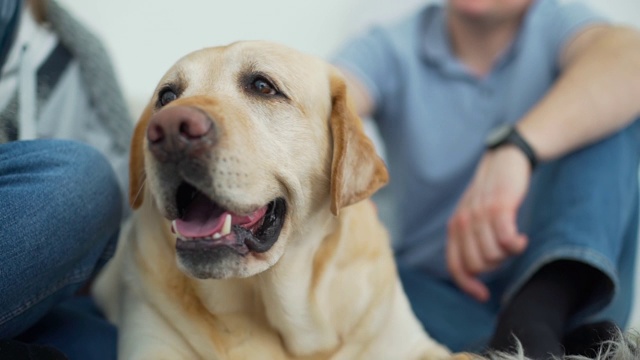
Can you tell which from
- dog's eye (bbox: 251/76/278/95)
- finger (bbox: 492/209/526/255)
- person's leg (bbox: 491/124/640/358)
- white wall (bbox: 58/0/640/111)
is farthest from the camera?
white wall (bbox: 58/0/640/111)

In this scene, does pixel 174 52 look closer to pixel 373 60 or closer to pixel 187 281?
pixel 373 60

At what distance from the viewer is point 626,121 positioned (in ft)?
5.24

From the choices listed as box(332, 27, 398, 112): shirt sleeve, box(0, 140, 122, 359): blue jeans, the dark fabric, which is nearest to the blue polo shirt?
box(332, 27, 398, 112): shirt sleeve

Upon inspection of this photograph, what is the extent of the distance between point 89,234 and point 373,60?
1.12 meters

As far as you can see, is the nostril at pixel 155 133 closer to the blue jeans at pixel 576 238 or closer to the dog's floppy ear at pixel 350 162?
the dog's floppy ear at pixel 350 162

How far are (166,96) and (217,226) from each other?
29 cm

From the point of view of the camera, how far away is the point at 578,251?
1.38 metres

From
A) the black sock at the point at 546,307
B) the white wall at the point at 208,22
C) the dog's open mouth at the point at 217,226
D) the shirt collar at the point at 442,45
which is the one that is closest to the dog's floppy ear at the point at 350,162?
the dog's open mouth at the point at 217,226

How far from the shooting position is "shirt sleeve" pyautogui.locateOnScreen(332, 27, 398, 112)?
1.96 metres

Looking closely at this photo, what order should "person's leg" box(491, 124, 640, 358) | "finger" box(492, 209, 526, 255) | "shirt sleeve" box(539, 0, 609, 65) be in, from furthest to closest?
"shirt sleeve" box(539, 0, 609, 65)
"finger" box(492, 209, 526, 255)
"person's leg" box(491, 124, 640, 358)

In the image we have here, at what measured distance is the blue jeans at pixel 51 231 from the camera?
3.36ft

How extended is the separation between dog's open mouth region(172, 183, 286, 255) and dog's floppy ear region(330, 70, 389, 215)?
0.35 feet

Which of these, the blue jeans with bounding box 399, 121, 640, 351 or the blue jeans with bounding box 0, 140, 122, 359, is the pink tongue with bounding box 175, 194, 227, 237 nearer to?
the blue jeans with bounding box 0, 140, 122, 359

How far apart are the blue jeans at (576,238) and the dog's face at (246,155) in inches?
20.9
